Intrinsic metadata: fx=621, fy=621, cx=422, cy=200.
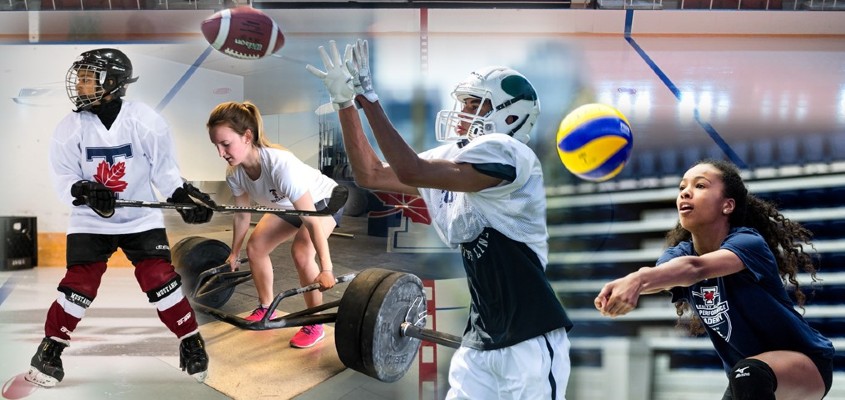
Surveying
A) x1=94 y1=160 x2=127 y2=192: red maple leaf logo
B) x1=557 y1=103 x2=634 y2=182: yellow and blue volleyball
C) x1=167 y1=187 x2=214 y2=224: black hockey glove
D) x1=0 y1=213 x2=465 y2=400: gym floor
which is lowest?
x1=0 y1=213 x2=465 y2=400: gym floor

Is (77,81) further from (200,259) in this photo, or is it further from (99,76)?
(200,259)

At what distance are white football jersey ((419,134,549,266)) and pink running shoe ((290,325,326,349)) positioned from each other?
98 centimetres

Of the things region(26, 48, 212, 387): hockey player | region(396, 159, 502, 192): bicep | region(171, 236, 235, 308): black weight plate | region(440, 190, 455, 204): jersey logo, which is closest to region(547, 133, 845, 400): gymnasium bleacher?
region(440, 190, 455, 204): jersey logo

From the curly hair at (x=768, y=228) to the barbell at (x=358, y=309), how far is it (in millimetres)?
984

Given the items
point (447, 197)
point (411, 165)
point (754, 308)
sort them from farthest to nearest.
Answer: point (754, 308)
point (447, 197)
point (411, 165)

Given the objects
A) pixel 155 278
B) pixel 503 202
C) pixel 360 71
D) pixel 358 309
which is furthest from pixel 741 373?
pixel 155 278

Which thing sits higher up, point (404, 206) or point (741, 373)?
point (404, 206)

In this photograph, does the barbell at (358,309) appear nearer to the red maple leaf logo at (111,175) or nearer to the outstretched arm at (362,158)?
the red maple leaf logo at (111,175)

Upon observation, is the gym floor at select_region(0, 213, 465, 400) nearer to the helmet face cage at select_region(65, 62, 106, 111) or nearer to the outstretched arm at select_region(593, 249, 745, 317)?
the helmet face cage at select_region(65, 62, 106, 111)

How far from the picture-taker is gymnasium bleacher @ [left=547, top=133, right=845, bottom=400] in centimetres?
245

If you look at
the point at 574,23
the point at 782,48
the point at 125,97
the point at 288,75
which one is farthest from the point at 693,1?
the point at 125,97

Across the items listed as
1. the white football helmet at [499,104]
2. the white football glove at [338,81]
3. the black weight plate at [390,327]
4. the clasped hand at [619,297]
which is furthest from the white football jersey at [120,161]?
the clasped hand at [619,297]

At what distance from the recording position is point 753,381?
70.1 inches

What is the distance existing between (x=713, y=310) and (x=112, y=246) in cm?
215
